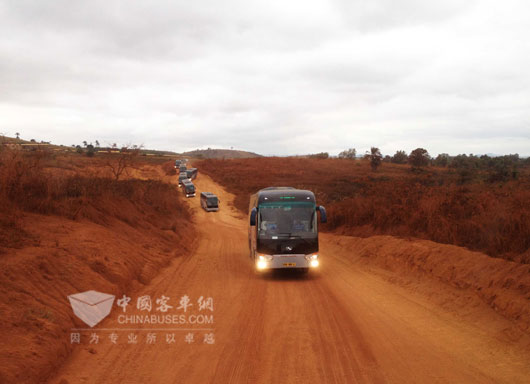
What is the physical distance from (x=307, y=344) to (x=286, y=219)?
24.7ft

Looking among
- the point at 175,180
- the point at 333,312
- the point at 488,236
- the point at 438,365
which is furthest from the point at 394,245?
the point at 175,180

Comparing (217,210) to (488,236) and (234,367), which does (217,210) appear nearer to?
(488,236)

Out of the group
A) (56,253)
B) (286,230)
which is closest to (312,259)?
(286,230)

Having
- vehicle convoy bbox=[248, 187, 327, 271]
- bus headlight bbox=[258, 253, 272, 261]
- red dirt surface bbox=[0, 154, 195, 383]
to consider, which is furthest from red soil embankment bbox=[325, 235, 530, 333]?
red dirt surface bbox=[0, 154, 195, 383]

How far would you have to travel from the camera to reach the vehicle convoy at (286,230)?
47.7 ft

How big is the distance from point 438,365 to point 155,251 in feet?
44.6

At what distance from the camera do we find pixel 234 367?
6.92 m

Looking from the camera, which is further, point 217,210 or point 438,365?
point 217,210

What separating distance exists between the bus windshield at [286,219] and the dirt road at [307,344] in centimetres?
219

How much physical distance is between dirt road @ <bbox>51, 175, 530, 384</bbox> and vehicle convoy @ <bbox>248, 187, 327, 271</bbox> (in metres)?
1.17

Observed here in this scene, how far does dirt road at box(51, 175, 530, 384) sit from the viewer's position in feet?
21.8

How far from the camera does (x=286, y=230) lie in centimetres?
1502

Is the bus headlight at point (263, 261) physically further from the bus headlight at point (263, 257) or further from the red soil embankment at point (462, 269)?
the red soil embankment at point (462, 269)

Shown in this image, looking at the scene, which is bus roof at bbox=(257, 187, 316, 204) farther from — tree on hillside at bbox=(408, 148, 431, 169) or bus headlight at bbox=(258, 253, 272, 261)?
tree on hillside at bbox=(408, 148, 431, 169)
